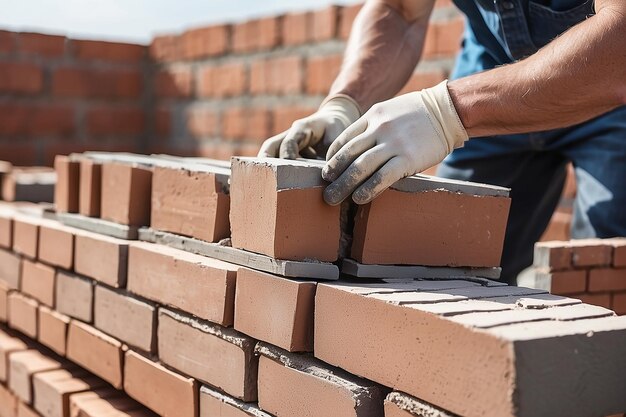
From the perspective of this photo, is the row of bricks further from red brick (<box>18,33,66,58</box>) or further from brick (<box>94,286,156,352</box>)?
brick (<box>94,286,156,352</box>)

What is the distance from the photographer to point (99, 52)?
5.48 metres

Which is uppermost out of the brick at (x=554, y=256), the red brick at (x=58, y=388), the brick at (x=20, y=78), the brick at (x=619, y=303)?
the brick at (x=20, y=78)

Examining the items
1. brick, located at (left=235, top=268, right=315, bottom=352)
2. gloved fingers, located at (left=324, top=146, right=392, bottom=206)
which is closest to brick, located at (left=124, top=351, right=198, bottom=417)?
brick, located at (left=235, top=268, right=315, bottom=352)

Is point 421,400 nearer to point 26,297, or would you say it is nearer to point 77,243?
point 77,243

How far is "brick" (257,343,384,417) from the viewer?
4.99 ft

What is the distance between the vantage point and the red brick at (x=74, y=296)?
238 centimetres

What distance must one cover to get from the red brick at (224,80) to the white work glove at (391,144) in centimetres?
321

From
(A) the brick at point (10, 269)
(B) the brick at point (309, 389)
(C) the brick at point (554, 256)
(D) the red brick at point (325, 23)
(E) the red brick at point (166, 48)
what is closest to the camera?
(B) the brick at point (309, 389)

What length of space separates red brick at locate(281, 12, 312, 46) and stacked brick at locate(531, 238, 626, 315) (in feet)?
8.02

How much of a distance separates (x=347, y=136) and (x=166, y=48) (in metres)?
4.00

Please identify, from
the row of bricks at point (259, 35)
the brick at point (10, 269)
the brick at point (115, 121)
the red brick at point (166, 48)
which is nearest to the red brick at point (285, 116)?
the row of bricks at point (259, 35)

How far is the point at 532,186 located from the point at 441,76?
929 mm

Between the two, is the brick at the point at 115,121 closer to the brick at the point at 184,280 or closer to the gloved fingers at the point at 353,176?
the brick at the point at 184,280

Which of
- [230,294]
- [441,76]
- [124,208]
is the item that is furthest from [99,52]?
[230,294]
